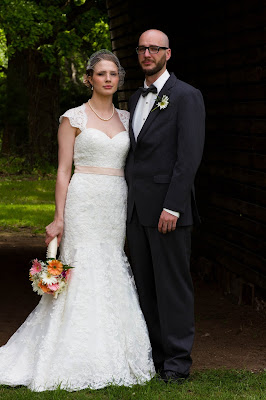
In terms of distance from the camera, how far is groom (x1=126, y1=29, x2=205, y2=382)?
15.3 feet

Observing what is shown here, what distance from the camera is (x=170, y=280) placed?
15.8 feet

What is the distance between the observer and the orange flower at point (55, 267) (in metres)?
4.82

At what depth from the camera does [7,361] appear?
200 inches

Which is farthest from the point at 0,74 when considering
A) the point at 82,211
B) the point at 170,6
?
the point at 82,211

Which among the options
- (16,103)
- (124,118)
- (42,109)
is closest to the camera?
(124,118)

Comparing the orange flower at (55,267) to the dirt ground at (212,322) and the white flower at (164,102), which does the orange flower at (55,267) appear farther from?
the dirt ground at (212,322)

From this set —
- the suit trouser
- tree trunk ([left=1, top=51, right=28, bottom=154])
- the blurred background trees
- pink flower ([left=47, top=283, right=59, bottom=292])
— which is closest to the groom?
the suit trouser

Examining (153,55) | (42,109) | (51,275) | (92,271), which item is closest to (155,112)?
(153,55)

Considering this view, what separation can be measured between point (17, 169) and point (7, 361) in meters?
14.3

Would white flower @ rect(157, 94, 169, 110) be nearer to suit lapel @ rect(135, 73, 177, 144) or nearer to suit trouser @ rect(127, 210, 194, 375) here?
suit lapel @ rect(135, 73, 177, 144)

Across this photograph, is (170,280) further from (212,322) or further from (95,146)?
(212,322)

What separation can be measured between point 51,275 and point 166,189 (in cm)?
91

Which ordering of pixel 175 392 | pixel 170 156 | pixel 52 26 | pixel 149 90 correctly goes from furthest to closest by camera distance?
pixel 52 26
pixel 149 90
pixel 170 156
pixel 175 392

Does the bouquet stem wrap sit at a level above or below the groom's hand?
below
